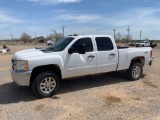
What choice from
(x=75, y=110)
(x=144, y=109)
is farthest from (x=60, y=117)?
(x=144, y=109)

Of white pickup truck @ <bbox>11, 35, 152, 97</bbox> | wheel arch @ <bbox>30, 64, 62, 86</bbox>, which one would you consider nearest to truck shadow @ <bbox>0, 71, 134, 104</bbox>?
white pickup truck @ <bbox>11, 35, 152, 97</bbox>

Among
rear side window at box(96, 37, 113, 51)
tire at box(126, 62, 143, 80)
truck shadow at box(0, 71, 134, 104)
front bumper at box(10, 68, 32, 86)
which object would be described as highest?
rear side window at box(96, 37, 113, 51)

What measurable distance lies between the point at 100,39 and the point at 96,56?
715 mm

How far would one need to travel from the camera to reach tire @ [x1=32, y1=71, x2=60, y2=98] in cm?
611

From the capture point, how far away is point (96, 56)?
7176 millimetres

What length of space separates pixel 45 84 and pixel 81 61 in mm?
1408

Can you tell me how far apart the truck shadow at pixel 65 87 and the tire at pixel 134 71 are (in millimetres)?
297

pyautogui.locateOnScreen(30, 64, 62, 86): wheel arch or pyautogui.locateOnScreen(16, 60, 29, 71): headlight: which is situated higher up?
pyautogui.locateOnScreen(16, 60, 29, 71): headlight

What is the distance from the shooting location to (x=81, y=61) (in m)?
6.85

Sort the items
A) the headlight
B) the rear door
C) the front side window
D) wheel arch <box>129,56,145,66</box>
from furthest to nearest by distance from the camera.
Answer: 1. wheel arch <box>129,56,145,66</box>
2. the rear door
3. the front side window
4. the headlight

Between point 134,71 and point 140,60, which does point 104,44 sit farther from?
point 140,60

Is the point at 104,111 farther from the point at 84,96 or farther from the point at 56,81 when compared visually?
the point at 56,81

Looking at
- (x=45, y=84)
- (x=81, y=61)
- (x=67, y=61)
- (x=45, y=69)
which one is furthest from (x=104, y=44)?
(x=45, y=84)

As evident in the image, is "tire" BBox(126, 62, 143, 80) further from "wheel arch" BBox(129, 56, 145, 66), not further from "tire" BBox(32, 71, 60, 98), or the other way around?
"tire" BBox(32, 71, 60, 98)
